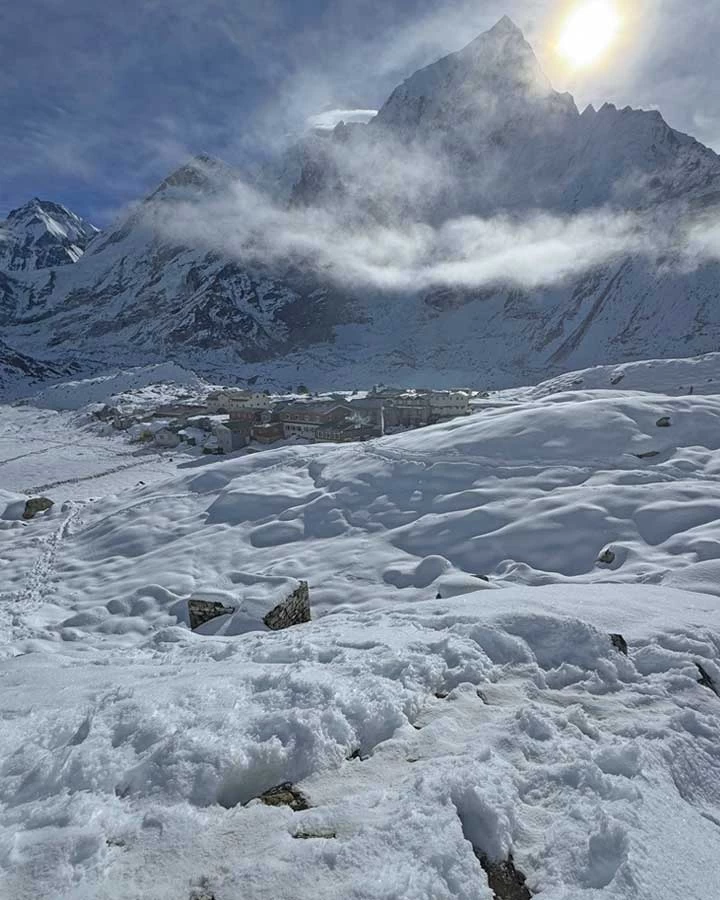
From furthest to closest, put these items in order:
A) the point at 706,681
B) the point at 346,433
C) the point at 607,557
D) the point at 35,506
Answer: the point at 346,433 → the point at 35,506 → the point at 607,557 → the point at 706,681

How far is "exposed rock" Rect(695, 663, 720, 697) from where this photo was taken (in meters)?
6.05

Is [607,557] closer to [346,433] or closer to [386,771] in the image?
[386,771]

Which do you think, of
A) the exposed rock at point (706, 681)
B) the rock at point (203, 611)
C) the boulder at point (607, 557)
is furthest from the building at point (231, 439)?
the exposed rock at point (706, 681)

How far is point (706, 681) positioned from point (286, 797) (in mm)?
4873

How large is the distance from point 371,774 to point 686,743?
9.39 feet

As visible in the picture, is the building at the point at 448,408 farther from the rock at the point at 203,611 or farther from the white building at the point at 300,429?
the rock at the point at 203,611

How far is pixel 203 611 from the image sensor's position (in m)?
13.2

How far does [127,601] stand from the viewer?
16.6 metres

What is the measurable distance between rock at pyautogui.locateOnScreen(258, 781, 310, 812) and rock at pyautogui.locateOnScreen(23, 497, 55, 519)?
30884 mm

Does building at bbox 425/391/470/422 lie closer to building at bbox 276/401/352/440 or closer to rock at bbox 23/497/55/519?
building at bbox 276/401/352/440

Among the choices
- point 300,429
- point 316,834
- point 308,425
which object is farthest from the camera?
point 300,429

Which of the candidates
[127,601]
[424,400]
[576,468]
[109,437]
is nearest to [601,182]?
[424,400]

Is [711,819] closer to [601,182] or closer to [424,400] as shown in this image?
[424,400]

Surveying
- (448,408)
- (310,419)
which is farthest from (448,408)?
(310,419)
